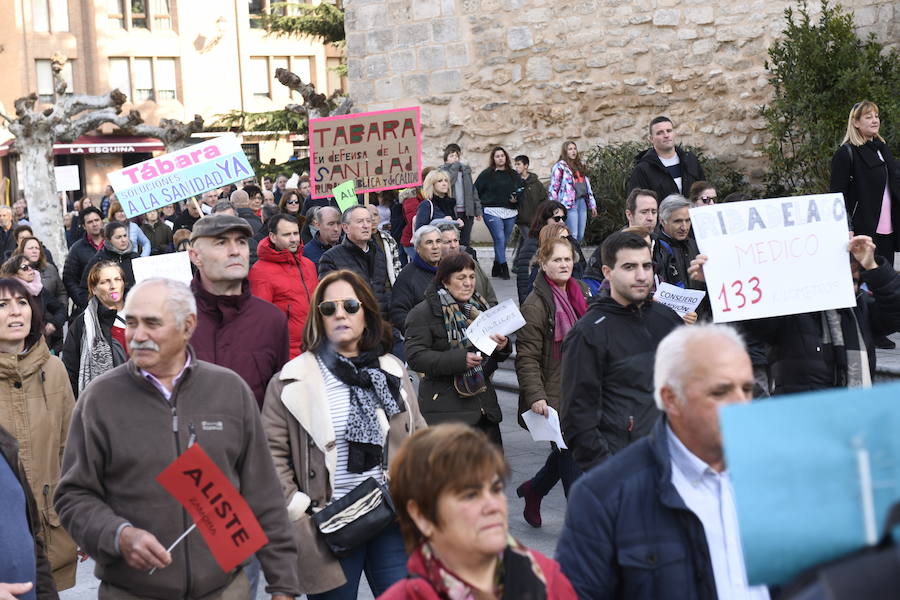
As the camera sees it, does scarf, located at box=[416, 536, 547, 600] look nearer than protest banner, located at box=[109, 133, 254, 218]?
Yes

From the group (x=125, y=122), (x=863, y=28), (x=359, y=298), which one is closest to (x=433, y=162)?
(x=863, y=28)

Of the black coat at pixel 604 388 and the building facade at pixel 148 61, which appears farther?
the building facade at pixel 148 61

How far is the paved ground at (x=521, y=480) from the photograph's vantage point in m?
6.77

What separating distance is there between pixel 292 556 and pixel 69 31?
4835 centimetres

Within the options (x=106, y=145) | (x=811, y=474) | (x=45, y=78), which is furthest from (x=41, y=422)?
(x=45, y=78)

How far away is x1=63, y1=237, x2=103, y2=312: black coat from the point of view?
11.9 metres

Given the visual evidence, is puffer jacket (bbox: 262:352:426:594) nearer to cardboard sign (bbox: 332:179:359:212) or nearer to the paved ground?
the paved ground

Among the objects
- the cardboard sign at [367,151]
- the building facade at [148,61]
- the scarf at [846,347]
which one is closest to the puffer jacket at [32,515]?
the scarf at [846,347]

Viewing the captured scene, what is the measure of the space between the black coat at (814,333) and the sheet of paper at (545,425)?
132 cm

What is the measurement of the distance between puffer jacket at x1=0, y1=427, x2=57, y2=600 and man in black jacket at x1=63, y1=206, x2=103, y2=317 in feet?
25.1

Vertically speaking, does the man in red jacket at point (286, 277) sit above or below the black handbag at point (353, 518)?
above

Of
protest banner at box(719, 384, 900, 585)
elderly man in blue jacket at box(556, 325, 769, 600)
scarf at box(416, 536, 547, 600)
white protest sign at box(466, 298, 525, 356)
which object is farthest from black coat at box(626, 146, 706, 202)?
protest banner at box(719, 384, 900, 585)

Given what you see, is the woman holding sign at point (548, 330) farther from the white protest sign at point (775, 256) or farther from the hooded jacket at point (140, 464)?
the hooded jacket at point (140, 464)

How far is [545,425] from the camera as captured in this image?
22.0ft
